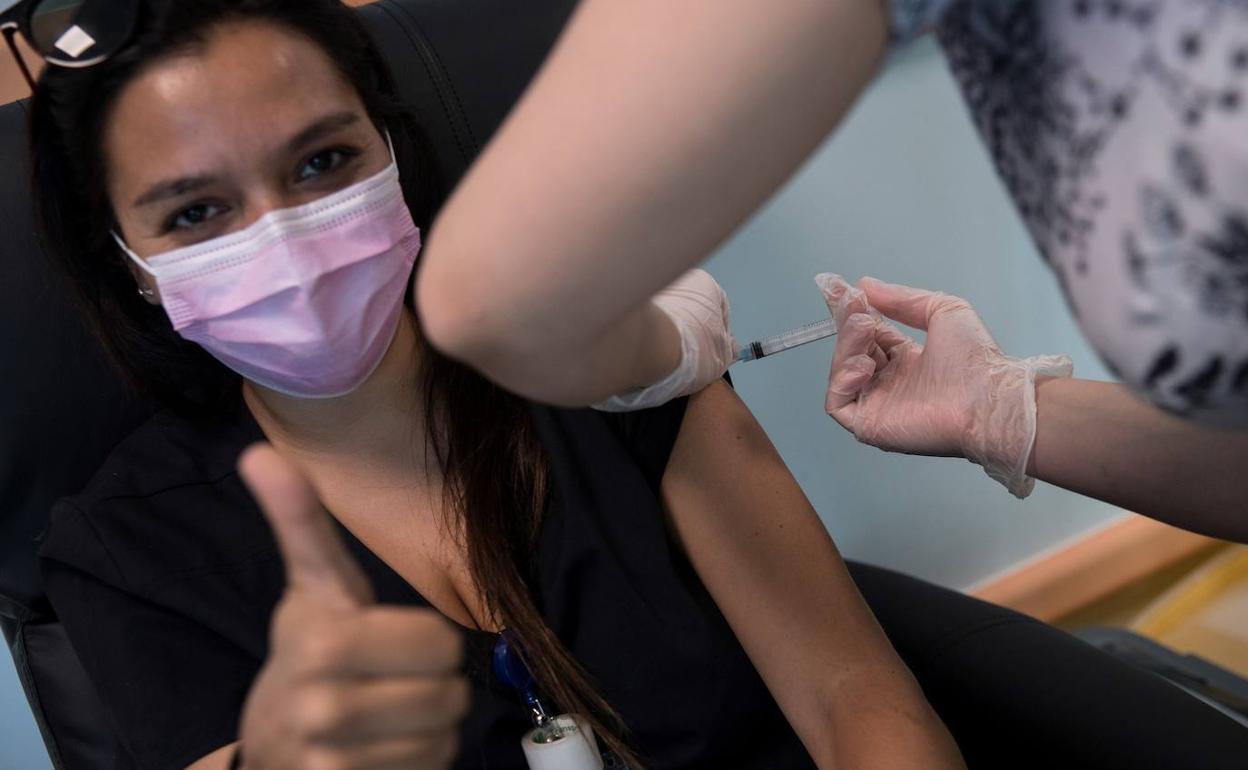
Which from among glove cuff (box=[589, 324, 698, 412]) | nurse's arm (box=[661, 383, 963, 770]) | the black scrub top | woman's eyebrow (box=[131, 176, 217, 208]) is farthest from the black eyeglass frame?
nurse's arm (box=[661, 383, 963, 770])

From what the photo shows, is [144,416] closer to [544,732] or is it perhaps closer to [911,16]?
[544,732]

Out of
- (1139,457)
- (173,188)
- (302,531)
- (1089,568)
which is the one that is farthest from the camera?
(1089,568)

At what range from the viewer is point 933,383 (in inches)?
47.7

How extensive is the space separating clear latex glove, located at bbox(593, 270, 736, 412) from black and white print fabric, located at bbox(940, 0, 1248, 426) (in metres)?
0.48

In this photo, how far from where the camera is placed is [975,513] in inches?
83.7

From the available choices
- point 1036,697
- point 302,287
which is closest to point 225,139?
point 302,287

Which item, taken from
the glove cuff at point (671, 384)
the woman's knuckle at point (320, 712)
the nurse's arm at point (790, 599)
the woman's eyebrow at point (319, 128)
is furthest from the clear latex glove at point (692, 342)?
the woman's knuckle at point (320, 712)

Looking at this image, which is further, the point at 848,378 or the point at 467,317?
the point at 848,378

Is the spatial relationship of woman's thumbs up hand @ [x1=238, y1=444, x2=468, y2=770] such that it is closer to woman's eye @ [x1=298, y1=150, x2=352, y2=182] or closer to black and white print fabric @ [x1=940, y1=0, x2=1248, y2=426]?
black and white print fabric @ [x1=940, y1=0, x2=1248, y2=426]

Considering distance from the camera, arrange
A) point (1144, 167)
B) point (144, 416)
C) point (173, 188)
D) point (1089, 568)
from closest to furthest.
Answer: point (1144, 167), point (173, 188), point (144, 416), point (1089, 568)

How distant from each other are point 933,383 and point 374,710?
2.45ft

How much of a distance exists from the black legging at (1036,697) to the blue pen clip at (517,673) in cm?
46

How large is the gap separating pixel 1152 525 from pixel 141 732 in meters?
1.83

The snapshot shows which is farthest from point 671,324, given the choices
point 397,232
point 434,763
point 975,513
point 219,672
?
point 975,513
